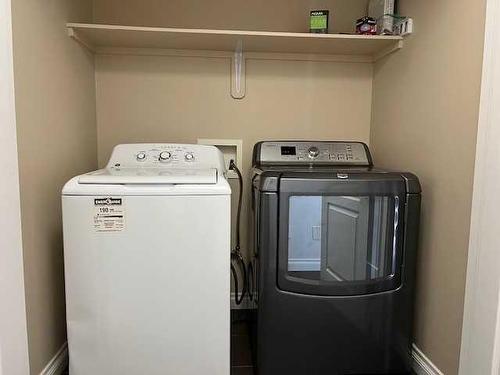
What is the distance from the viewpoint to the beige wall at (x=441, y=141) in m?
1.41

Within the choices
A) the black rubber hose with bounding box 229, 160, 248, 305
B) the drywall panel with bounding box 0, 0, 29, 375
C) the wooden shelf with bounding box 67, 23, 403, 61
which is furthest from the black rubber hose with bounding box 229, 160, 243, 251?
the drywall panel with bounding box 0, 0, 29, 375

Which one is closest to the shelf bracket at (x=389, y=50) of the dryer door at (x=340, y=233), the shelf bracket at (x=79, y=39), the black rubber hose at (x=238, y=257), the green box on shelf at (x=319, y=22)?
the green box on shelf at (x=319, y=22)

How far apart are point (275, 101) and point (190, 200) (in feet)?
3.67

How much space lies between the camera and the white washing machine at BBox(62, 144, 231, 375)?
138cm

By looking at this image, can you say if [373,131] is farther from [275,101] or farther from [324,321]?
[324,321]

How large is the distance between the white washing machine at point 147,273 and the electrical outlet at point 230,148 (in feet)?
2.68

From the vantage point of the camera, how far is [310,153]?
209 cm

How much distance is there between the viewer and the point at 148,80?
2217mm

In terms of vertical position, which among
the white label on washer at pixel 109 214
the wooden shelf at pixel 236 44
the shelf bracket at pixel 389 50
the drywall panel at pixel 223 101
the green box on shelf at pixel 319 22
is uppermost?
the green box on shelf at pixel 319 22

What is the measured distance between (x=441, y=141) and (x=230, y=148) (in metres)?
1.15

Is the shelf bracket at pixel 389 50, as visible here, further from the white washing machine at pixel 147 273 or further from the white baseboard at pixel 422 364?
the white baseboard at pixel 422 364

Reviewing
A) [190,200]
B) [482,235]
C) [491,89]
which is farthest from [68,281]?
[491,89]

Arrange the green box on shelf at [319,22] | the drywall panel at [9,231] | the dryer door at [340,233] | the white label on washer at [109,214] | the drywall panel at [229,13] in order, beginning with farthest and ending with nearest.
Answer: the drywall panel at [229,13]
the green box on shelf at [319,22]
the dryer door at [340,233]
the white label on washer at [109,214]
the drywall panel at [9,231]

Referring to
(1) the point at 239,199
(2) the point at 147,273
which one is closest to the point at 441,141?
(1) the point at 239,199
